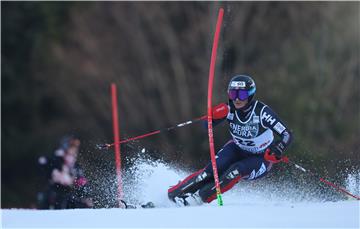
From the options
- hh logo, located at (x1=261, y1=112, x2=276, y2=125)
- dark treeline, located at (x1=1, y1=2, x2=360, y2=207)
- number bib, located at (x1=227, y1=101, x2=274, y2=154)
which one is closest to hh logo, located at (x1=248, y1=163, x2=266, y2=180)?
number bib, located at (x1=227, y1=101, x2=274, y2=154)

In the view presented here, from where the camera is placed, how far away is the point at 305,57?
2595cm

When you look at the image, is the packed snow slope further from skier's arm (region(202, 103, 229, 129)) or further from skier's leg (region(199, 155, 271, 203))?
skier's arm (region(202, 103, 229, 129))

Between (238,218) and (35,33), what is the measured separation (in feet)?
69.1

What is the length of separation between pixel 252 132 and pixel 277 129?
14.8 inches

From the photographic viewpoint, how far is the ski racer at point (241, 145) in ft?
32.3

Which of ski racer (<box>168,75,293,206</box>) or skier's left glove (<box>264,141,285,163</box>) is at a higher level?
ski racer (<box>168,75,293,206</box>)

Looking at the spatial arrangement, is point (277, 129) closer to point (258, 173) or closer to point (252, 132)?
point (252, 132)

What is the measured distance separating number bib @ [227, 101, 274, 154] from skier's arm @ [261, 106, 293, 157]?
0.08 meters

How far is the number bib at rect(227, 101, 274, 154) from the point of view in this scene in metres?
9.98

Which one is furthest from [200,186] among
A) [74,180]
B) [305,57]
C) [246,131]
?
[305,57]

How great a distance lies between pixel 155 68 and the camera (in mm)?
28562

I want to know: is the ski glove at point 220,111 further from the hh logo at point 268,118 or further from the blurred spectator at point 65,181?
the blurred spectator at point 65,181

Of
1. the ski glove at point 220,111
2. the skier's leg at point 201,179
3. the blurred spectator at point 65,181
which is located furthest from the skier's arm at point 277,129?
the blurred spectator at point 65,181

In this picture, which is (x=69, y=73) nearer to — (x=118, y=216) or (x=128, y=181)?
(x=128, y=181)
